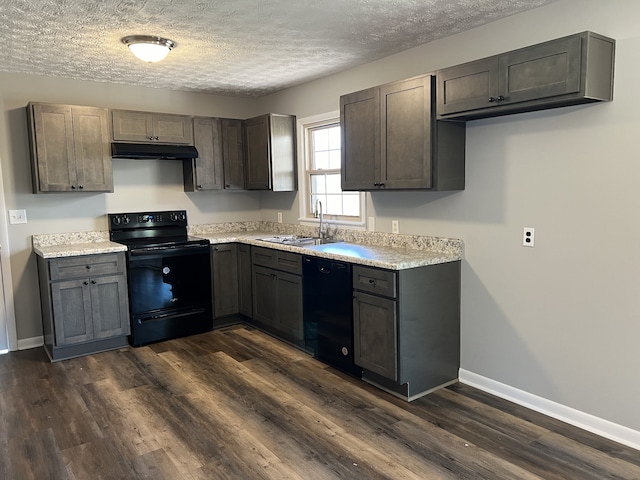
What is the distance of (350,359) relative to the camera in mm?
3441

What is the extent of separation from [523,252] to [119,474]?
256cm

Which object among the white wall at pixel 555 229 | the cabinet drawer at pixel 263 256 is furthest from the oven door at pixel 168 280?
the white wall at pixel 555 229

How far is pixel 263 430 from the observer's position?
274 cm

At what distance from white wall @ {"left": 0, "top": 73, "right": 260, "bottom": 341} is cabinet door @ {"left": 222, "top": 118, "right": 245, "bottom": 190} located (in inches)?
12.8

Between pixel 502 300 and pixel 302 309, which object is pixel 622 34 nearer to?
pixel 502 300

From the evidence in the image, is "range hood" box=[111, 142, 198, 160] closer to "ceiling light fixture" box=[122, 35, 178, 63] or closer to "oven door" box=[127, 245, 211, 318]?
"oven door" box=[127, 245, 211, 318]

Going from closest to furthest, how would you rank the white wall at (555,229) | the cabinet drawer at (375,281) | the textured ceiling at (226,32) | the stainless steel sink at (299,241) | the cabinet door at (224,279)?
the white wall at (555,229)
the textured ceiling at (226,32)
the cabinet drawer at (375,281)
the stainless steel sink at (299,241)
the cabinet door at (224,279)

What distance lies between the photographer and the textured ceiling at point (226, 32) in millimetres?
2662

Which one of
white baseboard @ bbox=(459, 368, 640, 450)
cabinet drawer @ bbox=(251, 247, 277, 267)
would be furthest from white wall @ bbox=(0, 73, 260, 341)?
white baseboard @ bbox=(459, 368, 640, 450)

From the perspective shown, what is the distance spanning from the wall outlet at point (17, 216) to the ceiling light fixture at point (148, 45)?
1.92 metres

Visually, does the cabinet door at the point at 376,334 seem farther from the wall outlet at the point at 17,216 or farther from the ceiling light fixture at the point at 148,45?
the wall outlet at the point at 17,216

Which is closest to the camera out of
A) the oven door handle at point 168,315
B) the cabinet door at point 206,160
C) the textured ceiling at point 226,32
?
the textured ceiling at point 226,32

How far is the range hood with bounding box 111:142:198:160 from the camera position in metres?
4.22

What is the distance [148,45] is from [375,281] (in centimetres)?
216
